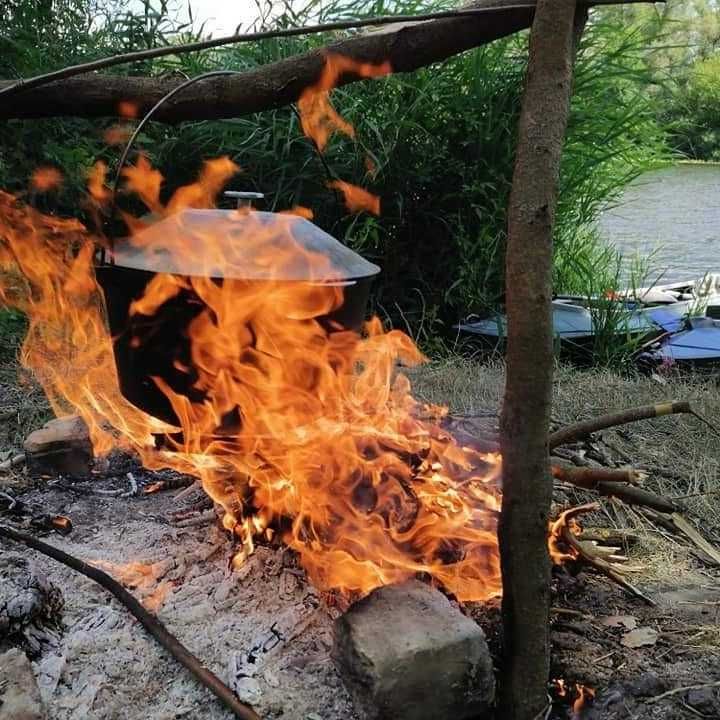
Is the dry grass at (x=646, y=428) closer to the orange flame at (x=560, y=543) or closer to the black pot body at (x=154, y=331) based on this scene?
the orange flame at (x=560, y=543)

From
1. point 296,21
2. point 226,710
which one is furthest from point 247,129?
point 226,710

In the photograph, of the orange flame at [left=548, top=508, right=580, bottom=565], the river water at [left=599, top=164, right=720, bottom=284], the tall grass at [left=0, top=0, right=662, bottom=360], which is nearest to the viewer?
the orange flame at [left=548, top=508, right=580, bottom=565]

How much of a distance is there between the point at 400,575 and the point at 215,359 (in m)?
0.72

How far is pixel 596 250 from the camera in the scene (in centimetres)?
606

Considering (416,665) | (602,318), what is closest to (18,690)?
(416,665)

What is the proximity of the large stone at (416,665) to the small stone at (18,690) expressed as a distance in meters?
0.63

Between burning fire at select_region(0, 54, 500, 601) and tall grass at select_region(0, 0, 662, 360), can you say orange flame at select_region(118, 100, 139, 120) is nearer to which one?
burning fire at select_region(0, 54, 500, 601)

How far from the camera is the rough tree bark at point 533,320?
4.75 feet

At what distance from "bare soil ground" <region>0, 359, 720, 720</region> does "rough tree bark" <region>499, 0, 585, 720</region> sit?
0.36m

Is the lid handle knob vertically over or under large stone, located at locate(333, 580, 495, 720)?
over

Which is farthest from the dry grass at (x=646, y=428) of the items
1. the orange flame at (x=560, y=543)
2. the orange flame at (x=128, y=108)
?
the orange flame at (x=128, y=108)

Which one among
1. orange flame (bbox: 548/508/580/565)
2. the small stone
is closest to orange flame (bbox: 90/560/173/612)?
the small stone

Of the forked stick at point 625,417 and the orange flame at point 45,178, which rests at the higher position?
the orange flame at point 45,178

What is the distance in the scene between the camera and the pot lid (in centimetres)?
178
